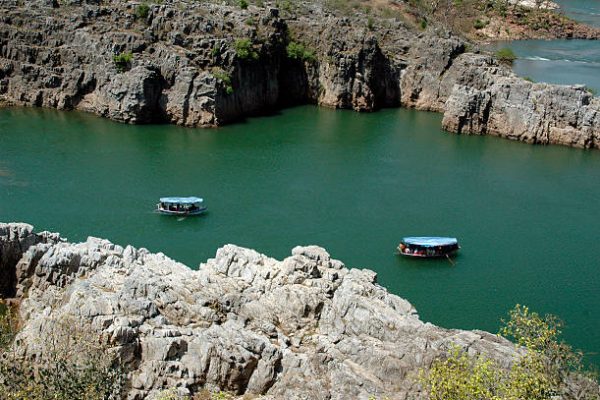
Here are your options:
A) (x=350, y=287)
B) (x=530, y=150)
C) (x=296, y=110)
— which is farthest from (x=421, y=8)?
(x=350, y=287)

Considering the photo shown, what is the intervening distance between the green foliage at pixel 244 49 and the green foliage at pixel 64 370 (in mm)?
61167

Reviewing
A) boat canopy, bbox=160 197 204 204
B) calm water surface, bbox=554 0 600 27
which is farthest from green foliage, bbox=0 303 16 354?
calm water surface, bbox=554 0 600 27

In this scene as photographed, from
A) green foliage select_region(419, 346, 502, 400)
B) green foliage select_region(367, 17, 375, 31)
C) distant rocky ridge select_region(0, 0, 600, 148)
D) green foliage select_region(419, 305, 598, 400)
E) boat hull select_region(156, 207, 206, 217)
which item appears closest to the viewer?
green foliage select_region(419, 346, 502, 400)

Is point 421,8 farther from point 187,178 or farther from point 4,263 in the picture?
point 4,263

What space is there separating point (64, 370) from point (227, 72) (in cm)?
6287

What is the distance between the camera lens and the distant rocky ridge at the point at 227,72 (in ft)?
264

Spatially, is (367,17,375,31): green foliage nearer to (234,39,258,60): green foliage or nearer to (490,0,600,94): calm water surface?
(234,39,258,60): green foliage

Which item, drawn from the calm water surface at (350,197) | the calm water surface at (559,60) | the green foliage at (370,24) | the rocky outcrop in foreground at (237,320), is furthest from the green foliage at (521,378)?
the calm water surface at (559,60)

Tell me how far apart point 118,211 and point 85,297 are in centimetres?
2901

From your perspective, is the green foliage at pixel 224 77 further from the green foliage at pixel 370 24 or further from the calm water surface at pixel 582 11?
the calm water surface at pixel 582 11

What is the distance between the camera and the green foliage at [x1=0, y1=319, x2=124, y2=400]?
23.7 m

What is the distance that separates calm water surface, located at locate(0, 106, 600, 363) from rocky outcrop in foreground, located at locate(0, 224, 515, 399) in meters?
14.8

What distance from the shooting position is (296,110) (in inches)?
3620

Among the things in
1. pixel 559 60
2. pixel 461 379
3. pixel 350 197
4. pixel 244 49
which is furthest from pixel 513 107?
pixel 461 379
